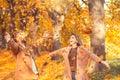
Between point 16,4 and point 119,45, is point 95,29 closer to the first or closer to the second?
point 119,45

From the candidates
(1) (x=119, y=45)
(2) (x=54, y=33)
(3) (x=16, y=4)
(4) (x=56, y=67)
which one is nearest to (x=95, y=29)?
(1) (x=119, y=45)

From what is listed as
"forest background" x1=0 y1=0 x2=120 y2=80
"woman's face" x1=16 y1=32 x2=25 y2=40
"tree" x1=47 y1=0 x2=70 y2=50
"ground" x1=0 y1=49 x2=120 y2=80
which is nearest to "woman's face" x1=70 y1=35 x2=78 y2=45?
"ground" x1=0 y1=49 x2=120 y2=80

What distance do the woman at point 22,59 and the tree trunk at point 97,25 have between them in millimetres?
5022

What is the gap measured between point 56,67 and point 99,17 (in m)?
7.11

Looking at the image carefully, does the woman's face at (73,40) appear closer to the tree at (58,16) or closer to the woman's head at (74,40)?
the woman's head at (74,40)

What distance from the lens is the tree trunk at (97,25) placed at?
14820mm

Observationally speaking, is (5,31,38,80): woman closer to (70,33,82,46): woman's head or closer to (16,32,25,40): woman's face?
(16,32,25,40): woman's face

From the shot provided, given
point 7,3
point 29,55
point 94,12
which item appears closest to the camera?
point 29,55

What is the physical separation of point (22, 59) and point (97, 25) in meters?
5.33

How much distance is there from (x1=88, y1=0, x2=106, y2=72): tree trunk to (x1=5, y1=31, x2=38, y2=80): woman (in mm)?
5022

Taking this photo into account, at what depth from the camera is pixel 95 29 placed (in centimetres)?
1494

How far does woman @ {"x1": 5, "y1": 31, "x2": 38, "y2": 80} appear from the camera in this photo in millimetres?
10305

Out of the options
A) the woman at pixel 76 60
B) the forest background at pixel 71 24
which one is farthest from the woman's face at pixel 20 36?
the forest background at pixel 71 24

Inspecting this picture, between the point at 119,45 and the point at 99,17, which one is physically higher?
the point at 99,17
